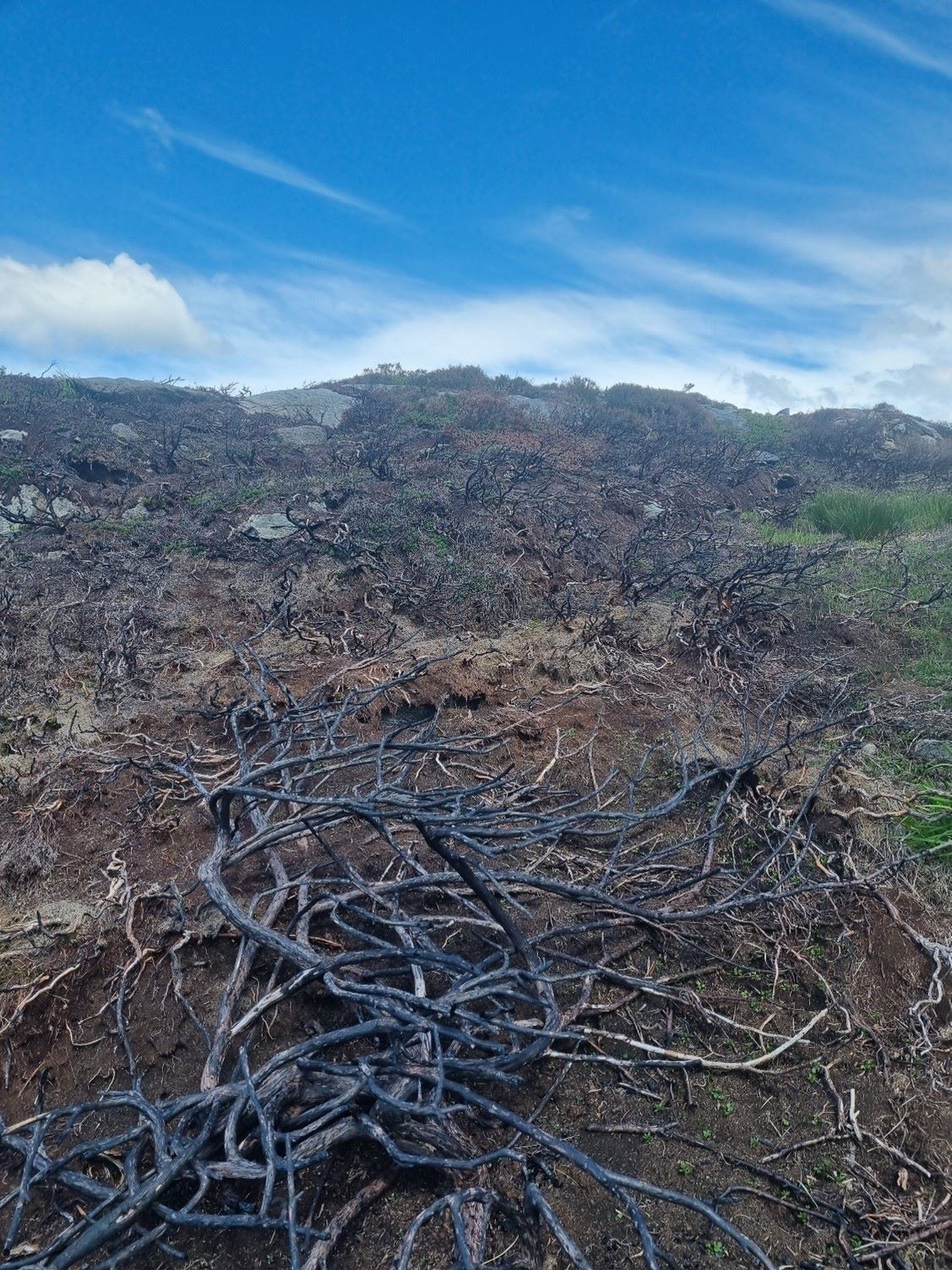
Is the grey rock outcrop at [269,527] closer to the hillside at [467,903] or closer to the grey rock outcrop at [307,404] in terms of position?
the hillside at [467,903]

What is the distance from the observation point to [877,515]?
989cm

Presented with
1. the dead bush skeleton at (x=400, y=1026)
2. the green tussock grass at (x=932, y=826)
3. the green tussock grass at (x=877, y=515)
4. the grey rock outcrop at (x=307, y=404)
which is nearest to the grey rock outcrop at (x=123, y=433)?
the grey rock outcrop at (x=307, y=404)

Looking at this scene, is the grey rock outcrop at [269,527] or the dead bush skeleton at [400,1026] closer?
the dead bush skeleton at [400,1026]

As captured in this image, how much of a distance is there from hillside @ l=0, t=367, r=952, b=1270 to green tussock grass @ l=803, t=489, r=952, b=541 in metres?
2.13

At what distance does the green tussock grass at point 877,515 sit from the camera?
31.6 feet

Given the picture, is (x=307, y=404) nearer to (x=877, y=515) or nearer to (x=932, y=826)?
(x=877, y=515)

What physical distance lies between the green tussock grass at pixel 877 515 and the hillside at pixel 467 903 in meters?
2.13

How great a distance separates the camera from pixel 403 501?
9328mm

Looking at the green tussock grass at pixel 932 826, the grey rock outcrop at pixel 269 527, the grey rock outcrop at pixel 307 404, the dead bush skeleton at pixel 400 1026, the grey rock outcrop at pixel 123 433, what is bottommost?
the dead bush skeleton at pixel 400 1026

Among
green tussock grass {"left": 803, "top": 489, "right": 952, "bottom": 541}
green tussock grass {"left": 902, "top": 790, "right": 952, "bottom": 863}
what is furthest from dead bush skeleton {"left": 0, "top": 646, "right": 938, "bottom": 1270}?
green tussock grass {"left": 803, "top": 489, "right": 952, "bottom": 541}

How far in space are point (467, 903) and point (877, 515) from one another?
948 cm

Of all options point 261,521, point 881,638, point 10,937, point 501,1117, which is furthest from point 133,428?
point 501,1117

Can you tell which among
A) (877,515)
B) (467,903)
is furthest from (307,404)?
(467,903)

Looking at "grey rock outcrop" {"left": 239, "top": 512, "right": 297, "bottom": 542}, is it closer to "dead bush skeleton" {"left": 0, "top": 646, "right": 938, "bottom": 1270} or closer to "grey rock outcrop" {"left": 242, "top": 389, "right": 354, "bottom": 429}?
"dead bush skeleton" {"left": 0, "top": 646, "right": 938, "bottom": 1270}
